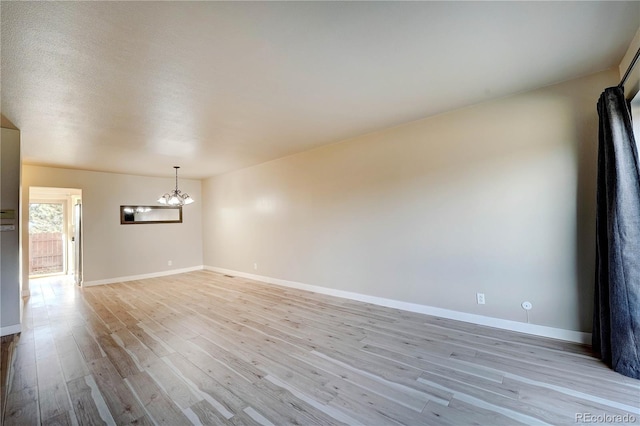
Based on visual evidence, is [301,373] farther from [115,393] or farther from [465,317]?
[465,317]

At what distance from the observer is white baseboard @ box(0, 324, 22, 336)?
3.40 m

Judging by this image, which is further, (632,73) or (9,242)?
(9,242)

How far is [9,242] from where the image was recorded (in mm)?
3529

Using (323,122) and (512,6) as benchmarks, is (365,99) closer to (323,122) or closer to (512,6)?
(323,122)

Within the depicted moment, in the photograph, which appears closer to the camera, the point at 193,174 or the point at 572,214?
the point at 572,214

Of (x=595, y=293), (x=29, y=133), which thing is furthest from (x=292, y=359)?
(x=29, y=133)

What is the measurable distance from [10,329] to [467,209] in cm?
601

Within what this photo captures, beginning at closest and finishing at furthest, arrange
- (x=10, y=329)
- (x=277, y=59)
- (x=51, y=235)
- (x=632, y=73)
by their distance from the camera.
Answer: (x=632, y=73), (x=277, y=59), (x=10, y=329), (x=51, y=235)

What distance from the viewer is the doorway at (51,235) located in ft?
24.4

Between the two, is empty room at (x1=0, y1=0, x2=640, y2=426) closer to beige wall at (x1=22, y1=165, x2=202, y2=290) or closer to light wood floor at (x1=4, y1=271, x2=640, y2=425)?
light wood floor at (x1=4, y1=271, x2=640, y2=425)

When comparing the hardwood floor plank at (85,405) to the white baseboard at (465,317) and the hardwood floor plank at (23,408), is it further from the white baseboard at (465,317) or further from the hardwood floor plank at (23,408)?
the white baseboard at (465,317)

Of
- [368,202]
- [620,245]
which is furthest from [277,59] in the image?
[620,245]

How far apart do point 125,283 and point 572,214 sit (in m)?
8.14

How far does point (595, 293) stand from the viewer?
248 centimetres
